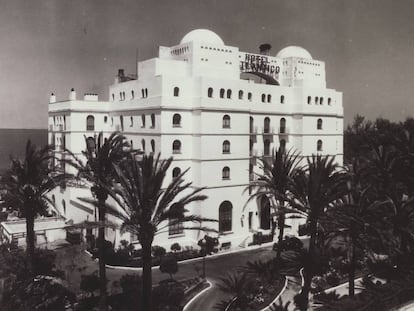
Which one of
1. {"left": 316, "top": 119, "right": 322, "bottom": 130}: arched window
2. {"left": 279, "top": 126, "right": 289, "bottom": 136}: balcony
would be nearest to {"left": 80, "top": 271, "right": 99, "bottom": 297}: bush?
{"left": 279, "top": 126, "right": 289, "bottom": 136}: balcony

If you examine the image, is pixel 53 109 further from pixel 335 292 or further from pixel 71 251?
pixel 335 292

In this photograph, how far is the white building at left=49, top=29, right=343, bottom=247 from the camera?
119 feet

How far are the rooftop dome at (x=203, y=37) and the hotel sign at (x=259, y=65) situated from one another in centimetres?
323

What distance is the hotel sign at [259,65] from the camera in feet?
138

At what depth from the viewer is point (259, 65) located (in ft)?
143

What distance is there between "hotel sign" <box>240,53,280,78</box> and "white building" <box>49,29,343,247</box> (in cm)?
10

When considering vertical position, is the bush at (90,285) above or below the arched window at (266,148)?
below

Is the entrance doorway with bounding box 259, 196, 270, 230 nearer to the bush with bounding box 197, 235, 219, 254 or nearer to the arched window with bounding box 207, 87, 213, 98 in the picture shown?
the bush with bounding box 197, 235, 219, 254

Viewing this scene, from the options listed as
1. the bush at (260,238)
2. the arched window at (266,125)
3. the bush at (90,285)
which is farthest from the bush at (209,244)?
the arched window at (266,125)

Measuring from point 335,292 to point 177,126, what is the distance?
61.8ft

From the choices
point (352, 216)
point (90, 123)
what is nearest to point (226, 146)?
point (90, 123)

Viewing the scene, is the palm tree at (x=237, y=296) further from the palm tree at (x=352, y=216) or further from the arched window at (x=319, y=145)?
the arched window at (x=319, y=145)

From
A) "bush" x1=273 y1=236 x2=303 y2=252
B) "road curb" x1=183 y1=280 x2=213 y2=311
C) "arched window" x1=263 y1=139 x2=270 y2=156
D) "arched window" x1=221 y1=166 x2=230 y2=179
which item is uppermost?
"arched window" x1=263 y1=139 x2=270 y2=156

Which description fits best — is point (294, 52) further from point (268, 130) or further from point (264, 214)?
point (264, 214)
